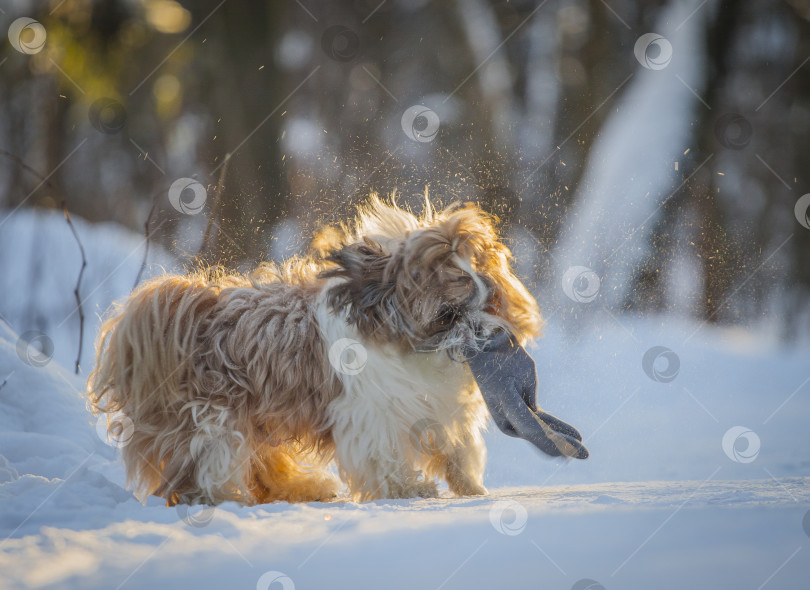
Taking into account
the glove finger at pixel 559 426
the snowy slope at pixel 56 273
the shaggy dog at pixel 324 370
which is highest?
the glove finger at pixel 559 426

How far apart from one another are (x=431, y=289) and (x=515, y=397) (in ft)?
1.56

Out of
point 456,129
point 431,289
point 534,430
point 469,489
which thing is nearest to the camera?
point 534,430

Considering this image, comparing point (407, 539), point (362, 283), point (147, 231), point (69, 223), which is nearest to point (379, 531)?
point (407, 539)

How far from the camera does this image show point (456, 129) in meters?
5.65

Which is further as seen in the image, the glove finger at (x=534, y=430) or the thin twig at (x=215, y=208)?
the thin twig at (x=215, y=208)

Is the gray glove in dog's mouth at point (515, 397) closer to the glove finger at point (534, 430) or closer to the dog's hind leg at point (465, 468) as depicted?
the glove finger at point (534, 430)

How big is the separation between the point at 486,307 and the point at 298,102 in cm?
370

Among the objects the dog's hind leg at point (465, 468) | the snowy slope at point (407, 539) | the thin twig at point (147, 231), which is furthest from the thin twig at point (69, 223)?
the dog's hind leg at point (465, 468)

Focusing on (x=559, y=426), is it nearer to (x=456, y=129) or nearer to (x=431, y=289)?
(x=431, y=289)

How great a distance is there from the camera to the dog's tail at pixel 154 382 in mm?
2439

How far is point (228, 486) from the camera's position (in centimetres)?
240

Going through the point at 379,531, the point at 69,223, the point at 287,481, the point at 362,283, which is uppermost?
the point at 362,283

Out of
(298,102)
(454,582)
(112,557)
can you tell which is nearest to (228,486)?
(112,557)

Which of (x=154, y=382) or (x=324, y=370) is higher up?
(x=324, y=370)
